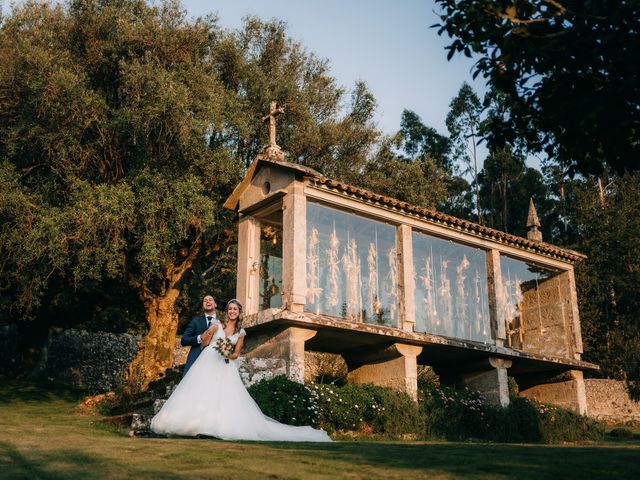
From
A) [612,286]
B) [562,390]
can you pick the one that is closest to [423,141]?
[612,286]

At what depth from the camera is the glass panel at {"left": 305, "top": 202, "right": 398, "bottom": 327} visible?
14.8 meters

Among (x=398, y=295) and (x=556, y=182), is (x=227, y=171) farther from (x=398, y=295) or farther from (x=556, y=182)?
(x=556, y=182)

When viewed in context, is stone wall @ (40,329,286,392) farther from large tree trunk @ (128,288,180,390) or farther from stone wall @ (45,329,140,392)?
large tree trunk @ (128,288,180,390)

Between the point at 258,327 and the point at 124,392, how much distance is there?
418 centimetres

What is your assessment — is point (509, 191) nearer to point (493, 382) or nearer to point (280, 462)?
point (493, 382)

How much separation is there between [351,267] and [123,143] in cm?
782

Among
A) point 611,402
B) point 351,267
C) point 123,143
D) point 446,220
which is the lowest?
point 611,402

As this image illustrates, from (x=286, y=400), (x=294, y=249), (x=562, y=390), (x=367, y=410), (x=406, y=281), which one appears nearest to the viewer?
(x=286, y=400)

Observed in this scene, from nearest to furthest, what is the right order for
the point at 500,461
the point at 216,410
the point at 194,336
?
the point at 500,461
the point at 216,410
the point at 194,336

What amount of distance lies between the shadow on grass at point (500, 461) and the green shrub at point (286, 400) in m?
4.06

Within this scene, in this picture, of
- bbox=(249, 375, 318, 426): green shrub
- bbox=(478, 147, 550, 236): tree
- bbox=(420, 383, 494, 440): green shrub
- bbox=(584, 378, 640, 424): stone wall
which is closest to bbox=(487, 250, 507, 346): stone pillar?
bbox=(420, 383, 494, 440): green shrub

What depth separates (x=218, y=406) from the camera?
380 inches

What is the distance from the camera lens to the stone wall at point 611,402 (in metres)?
27.2

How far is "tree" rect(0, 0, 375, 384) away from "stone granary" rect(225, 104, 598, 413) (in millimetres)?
3035
